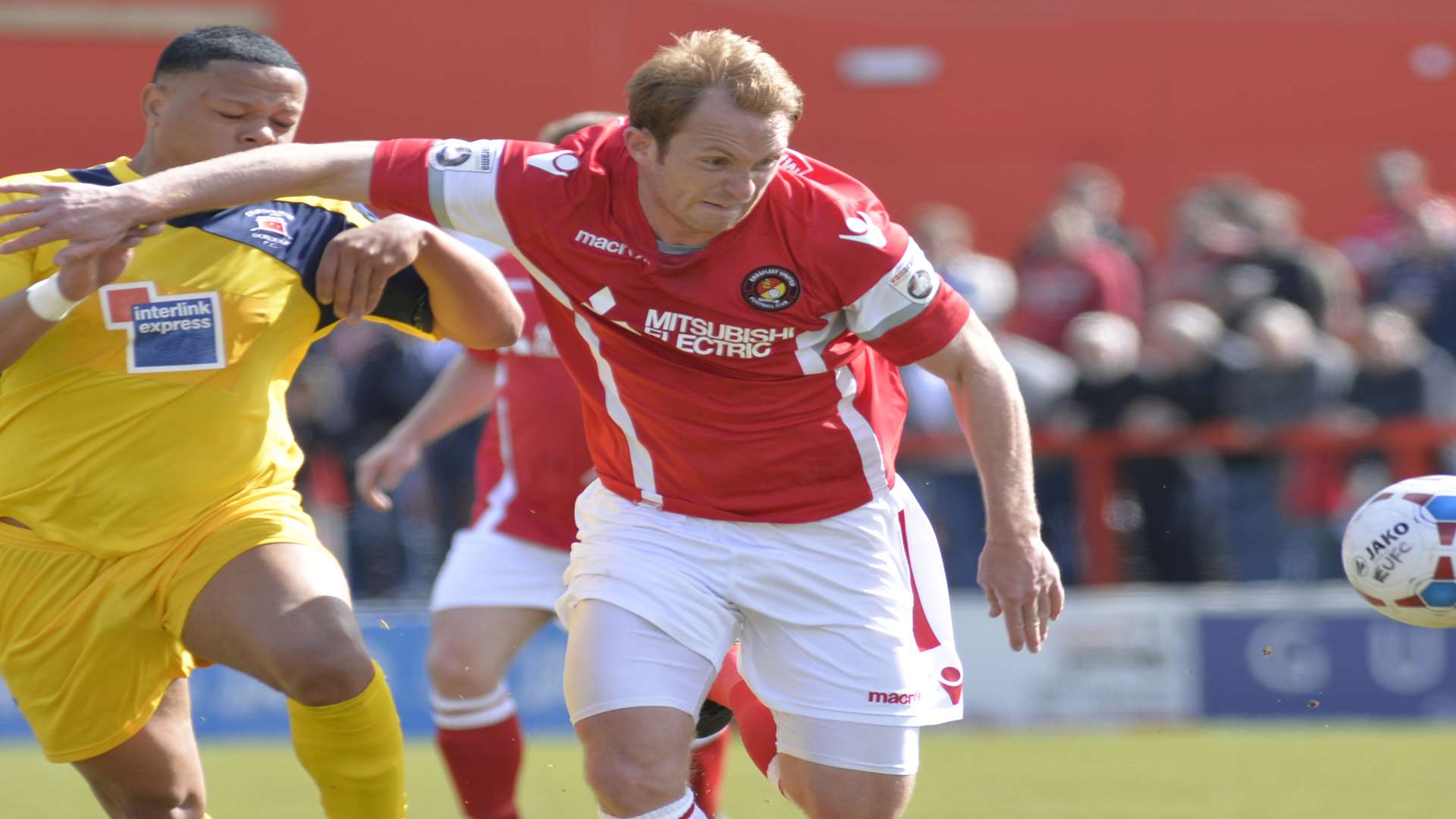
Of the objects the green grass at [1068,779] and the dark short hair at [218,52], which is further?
the green grass at [1068,779]

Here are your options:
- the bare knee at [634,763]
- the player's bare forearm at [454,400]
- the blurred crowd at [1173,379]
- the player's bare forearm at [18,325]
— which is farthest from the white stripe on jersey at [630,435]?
the blurred crowd at [1173,379]

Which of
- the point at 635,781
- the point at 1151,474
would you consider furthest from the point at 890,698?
the point at 1151,474

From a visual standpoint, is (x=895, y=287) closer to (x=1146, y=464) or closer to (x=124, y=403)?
(x=124, y=403)

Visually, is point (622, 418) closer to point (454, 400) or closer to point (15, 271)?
point (15, 271)

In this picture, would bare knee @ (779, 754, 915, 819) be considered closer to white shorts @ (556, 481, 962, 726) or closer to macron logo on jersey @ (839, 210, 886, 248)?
white shorts @ (556, 481, 962, 726)

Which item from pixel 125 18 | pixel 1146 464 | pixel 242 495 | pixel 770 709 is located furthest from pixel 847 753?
pixel 125 18

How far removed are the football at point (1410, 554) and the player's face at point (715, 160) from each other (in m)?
2.14

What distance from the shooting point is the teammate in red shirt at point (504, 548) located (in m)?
6.43

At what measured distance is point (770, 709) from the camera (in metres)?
5.16

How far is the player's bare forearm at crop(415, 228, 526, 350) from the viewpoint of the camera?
16.9 feet

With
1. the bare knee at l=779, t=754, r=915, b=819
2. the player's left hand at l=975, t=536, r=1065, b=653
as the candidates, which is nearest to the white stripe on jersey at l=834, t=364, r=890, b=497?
the player's left hand at l=975, t=536, r=1065, b=653

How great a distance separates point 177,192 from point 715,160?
4.06 ft

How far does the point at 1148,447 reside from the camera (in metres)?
11.4

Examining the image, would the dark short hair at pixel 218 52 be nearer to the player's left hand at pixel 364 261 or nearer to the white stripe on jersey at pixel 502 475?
the player's left hand at pixel 364 261
